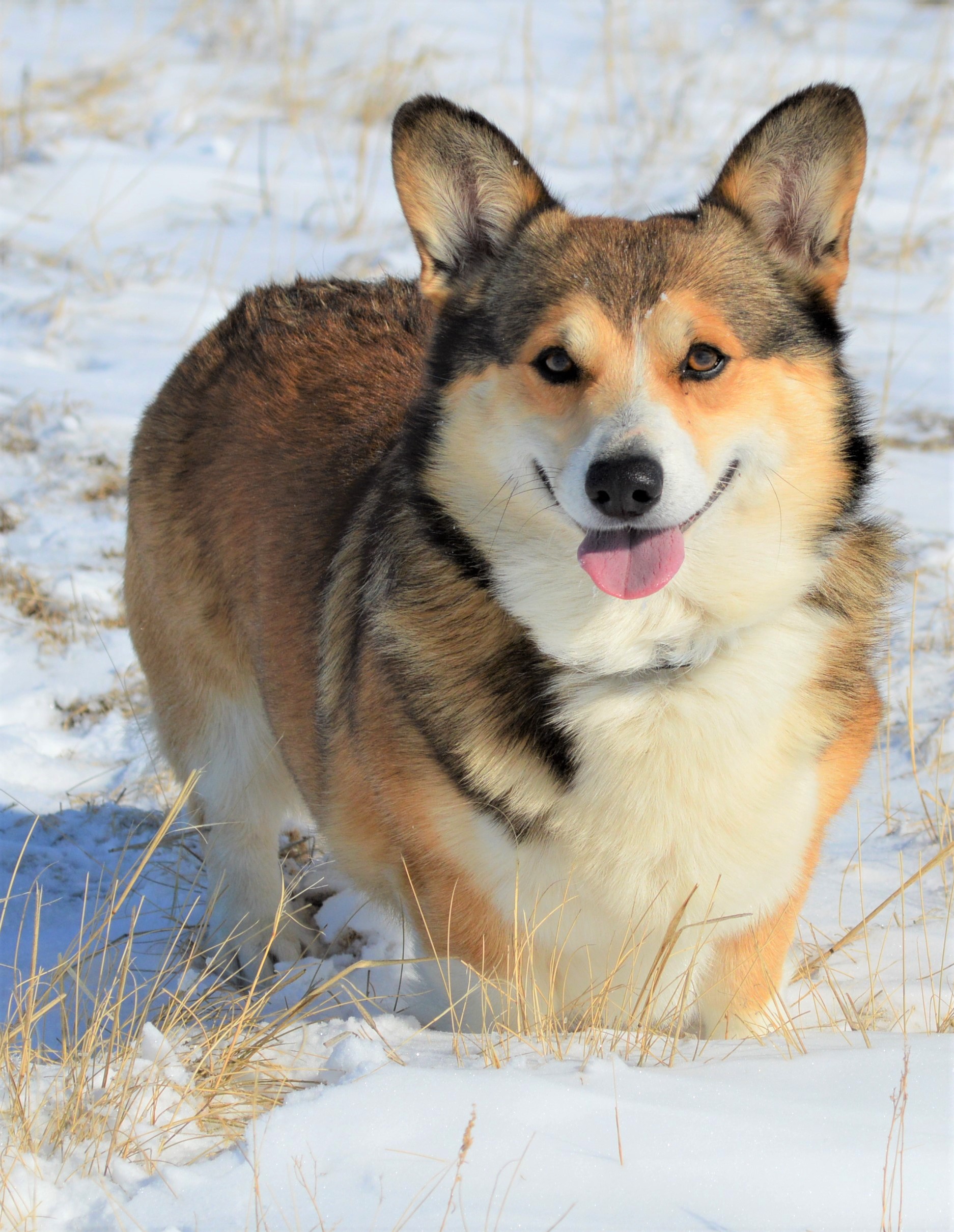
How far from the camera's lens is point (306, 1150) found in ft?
6.49

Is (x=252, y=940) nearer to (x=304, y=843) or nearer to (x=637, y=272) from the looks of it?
(x=304, y=843)

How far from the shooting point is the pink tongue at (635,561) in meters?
2.37

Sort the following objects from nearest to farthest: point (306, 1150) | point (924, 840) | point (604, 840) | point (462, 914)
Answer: point (306, 1150), point (604, 840), point (462, 914), point (924, 840)

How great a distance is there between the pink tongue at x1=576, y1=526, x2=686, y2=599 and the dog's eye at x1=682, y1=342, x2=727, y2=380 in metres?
0.32

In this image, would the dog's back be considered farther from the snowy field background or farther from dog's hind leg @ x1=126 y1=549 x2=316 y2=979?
the snowy field background

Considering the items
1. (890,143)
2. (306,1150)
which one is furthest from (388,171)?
(306,1150)

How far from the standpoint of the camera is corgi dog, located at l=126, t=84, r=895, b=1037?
2.45 metres

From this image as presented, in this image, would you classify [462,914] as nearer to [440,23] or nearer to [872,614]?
[872,614]

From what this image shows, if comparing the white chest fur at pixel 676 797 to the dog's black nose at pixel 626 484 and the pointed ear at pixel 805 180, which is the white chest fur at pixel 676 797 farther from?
the pointed ear at pixel 805 180

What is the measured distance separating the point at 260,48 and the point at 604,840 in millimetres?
9076

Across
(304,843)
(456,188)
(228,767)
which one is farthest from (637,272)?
(304,843)

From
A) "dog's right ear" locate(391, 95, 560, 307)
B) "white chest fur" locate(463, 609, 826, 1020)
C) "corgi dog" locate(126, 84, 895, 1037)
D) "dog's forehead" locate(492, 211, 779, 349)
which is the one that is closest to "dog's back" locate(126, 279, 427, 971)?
"corgi dog" locate(126, 84, 895, 1037)

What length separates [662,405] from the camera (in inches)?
92.5

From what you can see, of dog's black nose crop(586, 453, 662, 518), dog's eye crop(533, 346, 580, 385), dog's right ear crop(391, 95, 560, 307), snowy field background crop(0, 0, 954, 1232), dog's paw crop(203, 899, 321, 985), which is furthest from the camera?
dog's paw crop(203, 899, 321, 985)
